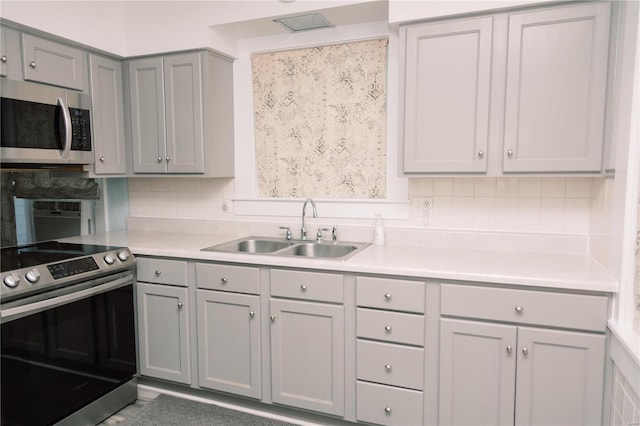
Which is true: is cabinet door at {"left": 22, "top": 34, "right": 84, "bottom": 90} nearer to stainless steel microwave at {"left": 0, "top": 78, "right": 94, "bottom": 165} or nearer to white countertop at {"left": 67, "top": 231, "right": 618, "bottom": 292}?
stainless steel microwave at {"left": 0, "top": 78, "right": 94, "bottom": 165}

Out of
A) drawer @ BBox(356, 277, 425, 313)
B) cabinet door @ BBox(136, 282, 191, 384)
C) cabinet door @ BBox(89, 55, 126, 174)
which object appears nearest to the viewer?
drawer @ BBox(356, 277, 425, 313)

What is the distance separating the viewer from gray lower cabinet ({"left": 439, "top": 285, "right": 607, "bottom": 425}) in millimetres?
1874

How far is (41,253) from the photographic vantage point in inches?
98.7

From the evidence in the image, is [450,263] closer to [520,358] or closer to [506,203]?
[520,358]

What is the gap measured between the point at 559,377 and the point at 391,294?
0.81m

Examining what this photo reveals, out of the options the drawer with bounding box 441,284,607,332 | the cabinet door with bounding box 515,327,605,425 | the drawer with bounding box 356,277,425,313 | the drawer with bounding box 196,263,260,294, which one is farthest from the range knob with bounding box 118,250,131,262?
the cabinet door with bounding box 515,327,605,425

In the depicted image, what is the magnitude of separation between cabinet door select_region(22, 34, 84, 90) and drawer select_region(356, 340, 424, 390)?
2.32 meters

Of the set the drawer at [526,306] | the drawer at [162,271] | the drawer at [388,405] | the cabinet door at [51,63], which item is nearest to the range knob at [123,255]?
the drawer at [162,271]

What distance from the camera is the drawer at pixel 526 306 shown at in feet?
6.09

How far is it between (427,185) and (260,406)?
5.46 feet

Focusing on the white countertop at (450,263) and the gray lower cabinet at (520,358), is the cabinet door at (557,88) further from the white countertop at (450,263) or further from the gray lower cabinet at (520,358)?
the gray lower cabinet at (520,358)

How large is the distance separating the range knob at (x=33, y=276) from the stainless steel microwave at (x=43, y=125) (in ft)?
2.16

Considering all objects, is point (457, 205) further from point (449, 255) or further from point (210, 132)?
point (210, 132)

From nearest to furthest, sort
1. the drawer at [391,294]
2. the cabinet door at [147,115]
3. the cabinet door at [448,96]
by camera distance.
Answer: the drawer at [391,294]
the cabinet door at [448,96]
the cabinet door at [147,115]
